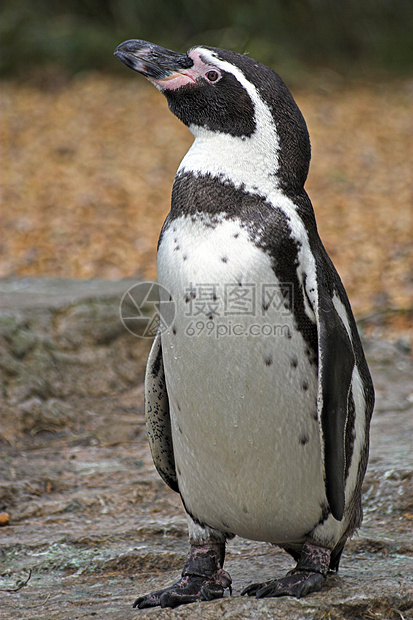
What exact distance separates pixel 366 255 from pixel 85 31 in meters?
5.10

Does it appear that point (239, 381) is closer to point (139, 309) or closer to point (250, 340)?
point (250, 340)

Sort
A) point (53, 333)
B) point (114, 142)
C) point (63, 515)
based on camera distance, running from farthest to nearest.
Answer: point (114, 142) < point (53, 333) < point (63, 515)

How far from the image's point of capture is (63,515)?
128 inches

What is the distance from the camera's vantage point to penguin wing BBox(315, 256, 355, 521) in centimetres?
211

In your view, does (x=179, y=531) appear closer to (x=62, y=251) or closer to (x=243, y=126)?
(x=243, y=126)

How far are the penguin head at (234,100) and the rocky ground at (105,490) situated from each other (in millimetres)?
1254

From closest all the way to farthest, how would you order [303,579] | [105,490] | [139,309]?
[303,579]
[105,490]
[139,309]

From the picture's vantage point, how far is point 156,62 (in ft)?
7.61

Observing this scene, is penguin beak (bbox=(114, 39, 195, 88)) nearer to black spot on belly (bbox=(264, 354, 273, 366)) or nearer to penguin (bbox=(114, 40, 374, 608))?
penguin (bbox=(114, 40, 374, 608))

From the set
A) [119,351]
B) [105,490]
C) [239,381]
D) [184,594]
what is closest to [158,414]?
[239,381]

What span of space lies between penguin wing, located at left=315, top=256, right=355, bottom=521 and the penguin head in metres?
0.40

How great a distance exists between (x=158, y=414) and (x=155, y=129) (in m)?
7.26

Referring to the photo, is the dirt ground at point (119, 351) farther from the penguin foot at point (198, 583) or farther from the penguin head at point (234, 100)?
the penguin head at point (234, 100)

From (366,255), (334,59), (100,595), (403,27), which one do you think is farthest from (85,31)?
(100,595)
